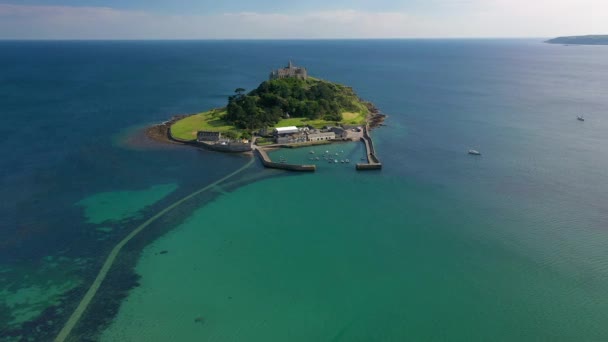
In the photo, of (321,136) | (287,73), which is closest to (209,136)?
(321,136)

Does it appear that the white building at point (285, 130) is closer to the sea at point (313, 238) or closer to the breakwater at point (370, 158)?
the sea at point (313, 238)

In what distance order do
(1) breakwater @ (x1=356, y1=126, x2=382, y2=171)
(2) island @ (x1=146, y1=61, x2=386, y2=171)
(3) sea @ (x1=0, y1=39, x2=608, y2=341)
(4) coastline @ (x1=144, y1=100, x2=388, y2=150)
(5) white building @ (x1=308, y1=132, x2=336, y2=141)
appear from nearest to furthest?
(3) sea @ (x1=0, y1=39, x2=608, y2=341)
(1) breakwater @ (x1=356, y1=126, x2=382, y2=171)
(2) island @ (x1=146, y1=61, x2=386, y2=171)
(5) white building @ (x1=308, y1=132, x2=336, y2=141)
(4) coastline @ (x1=144, y1=100, x2=388, y2=150)

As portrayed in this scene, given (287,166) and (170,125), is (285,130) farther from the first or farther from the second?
(170,125)

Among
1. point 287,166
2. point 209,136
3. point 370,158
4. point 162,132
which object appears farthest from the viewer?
point 162,132

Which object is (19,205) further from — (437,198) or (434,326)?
Answer: (437,198)

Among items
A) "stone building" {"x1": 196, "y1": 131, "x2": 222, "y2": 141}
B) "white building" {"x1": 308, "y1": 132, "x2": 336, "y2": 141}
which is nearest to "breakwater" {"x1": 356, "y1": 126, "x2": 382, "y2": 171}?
"white building" {"x1": 308, "y1": 132, "x2": 336, "y2": 141}

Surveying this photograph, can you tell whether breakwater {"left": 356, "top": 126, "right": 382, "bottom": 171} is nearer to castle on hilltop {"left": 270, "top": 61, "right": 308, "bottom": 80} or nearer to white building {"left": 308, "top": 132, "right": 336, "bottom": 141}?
white building {"left": 308, "top": 132, "right": 336, "bottom": 141}
